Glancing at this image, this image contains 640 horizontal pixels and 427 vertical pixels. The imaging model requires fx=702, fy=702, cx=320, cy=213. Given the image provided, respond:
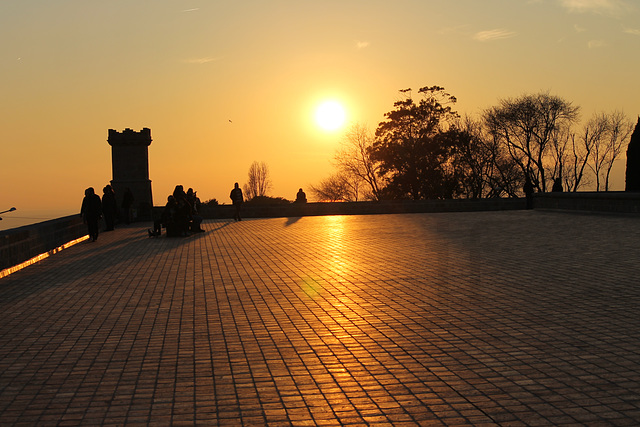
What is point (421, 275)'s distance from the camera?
456 inches

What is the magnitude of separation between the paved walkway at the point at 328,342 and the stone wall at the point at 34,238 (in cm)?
63

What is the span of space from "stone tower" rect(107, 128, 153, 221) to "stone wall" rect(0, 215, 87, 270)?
1200cm

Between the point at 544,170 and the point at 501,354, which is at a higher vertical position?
the point at 544,170

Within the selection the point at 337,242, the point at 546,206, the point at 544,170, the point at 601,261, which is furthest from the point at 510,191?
the point at 601,261

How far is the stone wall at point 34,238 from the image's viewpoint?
1328 cm

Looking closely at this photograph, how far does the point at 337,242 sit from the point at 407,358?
1250 cm

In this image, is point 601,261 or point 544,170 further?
point 544,170

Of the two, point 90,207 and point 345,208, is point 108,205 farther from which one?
point 345,208

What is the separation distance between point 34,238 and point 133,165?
18.0 meters

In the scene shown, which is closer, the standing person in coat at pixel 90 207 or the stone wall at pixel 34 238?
the stone wall at pixel 34 238

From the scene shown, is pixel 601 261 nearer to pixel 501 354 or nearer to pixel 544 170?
pixel 501 354

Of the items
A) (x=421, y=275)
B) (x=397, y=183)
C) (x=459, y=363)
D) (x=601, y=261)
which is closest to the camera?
(x=459, y=363)

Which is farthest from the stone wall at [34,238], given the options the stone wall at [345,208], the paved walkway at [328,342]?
the stone wall at [345,208]

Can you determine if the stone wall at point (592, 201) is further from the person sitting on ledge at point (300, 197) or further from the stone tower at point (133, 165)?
the stone tower at point (133, 165)
